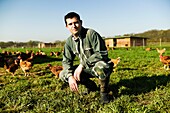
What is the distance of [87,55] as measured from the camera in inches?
173

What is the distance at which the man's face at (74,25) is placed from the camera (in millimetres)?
4180

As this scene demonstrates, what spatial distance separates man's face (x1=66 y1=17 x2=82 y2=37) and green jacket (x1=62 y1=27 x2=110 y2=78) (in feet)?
0.57

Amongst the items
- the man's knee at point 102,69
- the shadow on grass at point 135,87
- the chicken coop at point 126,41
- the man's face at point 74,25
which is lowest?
the shadow on grass at point 135,87

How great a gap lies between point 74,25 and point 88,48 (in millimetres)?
560

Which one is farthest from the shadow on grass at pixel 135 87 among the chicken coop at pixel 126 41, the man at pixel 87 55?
the chicken coop at pixel 126 41

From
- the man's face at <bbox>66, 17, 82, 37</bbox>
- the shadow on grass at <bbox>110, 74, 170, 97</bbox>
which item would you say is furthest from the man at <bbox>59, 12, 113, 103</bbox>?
the shadow on grass at <bbox>110, 74, 170, 97</bbox>

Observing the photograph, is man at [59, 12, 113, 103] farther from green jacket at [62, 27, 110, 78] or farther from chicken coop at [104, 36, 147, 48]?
chicken coop at [104, 36, 147, 48]

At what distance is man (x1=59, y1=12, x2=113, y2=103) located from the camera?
420 cm

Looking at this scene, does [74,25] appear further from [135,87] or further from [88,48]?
[135,87]

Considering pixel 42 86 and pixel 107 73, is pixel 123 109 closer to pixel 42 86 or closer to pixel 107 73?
pixel 107 73

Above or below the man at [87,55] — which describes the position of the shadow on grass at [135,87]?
below

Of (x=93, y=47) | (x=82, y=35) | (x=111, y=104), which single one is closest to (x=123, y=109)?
(x=111, y=104)

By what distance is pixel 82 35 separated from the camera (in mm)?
4383

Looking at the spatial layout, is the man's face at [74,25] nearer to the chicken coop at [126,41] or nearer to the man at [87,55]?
the man at [87,55]
